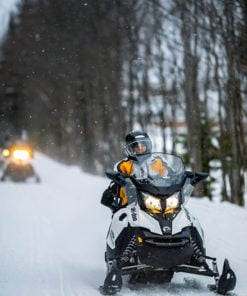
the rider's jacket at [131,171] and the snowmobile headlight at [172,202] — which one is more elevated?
the rider's jacket at [131,171]

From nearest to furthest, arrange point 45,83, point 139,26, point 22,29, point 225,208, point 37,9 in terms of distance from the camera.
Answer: point 225,208
point 139,26
point 37,9
point 22,29
point 45,83

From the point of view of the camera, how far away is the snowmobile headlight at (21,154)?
2484 centimetres

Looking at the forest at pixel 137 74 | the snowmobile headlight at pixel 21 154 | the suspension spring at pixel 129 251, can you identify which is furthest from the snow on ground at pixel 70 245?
the snowmobile headlight at pixel 21 154

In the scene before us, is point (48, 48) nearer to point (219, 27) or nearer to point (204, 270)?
point (219, 27)

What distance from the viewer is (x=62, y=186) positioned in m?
23.0

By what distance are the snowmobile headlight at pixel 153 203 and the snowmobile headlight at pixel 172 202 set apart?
0.09 meters

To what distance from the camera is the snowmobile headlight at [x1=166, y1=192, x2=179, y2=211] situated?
675 cm

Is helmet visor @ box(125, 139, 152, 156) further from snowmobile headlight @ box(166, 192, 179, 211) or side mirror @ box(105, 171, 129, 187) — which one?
snowmobile headlight @ box(166, 192, 179, 211)

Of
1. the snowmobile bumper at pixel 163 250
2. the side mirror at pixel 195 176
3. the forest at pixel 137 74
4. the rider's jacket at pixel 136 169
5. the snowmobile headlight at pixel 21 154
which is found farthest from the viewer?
the snowmobile headlight at pixel 21 154

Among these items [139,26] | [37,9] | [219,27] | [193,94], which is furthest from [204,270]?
[37,9]

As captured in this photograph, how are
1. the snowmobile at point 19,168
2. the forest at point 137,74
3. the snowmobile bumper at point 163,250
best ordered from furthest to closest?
the snowmobile at point 19,168, the forest at point 137,74, the snowmobile bumper at point 163,250

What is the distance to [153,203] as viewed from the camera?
22.1ft

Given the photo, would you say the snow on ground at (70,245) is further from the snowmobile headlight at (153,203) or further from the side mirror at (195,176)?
the side mirror at (195,176)

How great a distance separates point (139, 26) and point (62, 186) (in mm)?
6477
